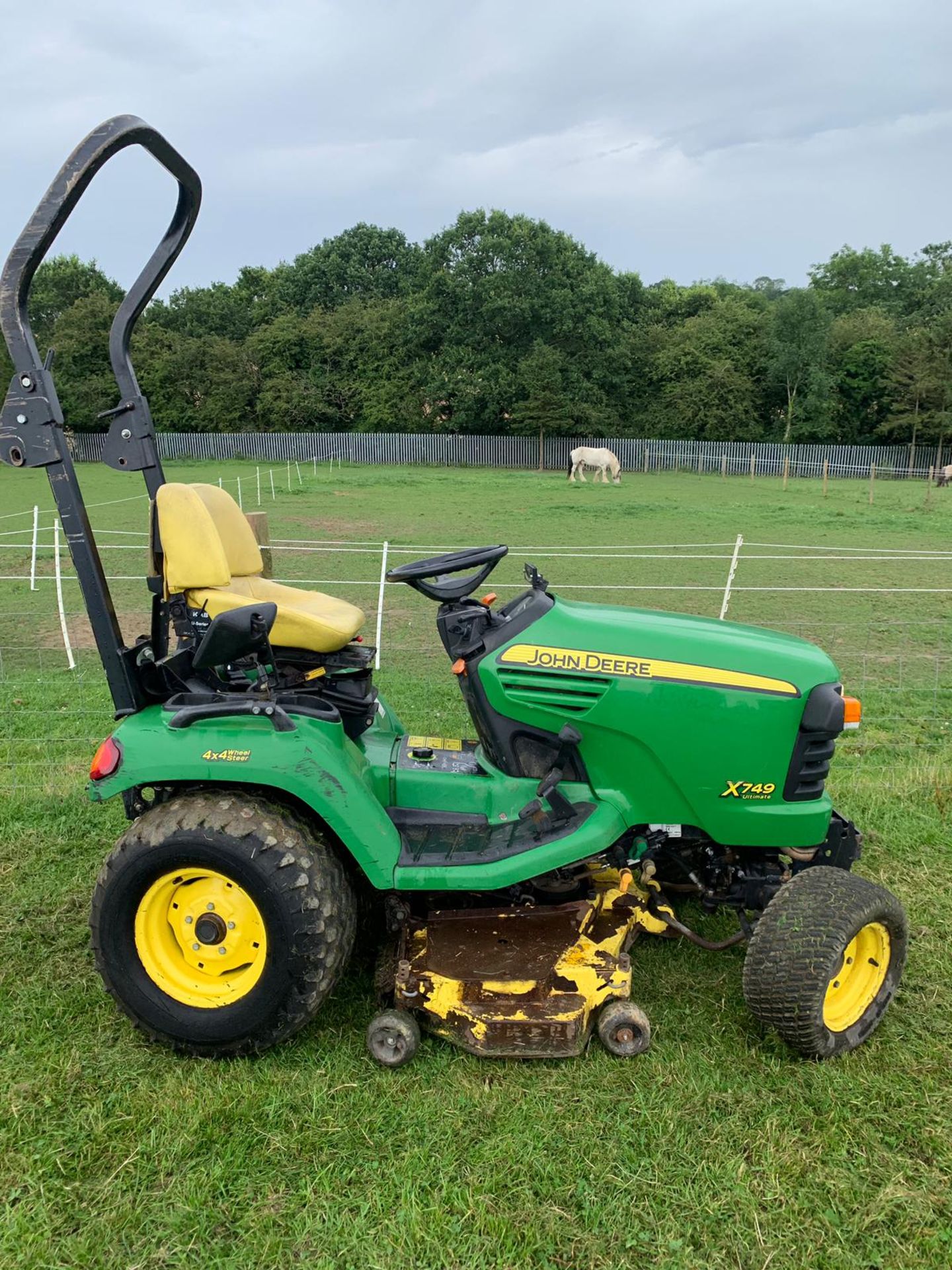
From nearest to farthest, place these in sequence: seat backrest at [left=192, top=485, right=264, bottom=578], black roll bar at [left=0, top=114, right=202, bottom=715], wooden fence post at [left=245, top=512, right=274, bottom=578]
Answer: black roll bar at [left=0, top=114, right=202, bottom=715], seat backrest at [left=192, top=485, right=264, bottom=578], wooden fence post at [left=245, top=512, right=274, bottom=578]

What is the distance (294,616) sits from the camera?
10.3 ft

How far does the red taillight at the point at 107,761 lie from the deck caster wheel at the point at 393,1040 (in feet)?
3.72

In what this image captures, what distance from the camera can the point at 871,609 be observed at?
32.6ft

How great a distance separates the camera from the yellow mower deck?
2.75m

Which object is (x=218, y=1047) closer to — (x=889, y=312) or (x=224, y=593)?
(x=224, y=593)

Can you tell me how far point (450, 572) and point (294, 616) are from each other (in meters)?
0.56

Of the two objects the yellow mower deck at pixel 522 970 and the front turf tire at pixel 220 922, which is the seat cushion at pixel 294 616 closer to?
the front turf tire at pixel 220 922

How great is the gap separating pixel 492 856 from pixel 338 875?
19.1 inches

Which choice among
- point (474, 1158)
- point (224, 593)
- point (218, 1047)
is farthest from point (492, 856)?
point (224, 593)

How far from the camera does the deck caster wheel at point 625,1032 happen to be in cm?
281

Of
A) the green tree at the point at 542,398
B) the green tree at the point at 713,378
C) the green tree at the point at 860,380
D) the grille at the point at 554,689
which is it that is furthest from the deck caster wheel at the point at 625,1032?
the green tree at the point at 860,380

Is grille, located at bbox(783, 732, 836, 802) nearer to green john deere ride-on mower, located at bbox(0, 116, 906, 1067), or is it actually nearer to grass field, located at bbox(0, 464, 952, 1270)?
green john deere ride-on mower, located at bbox(0, 116, 906, 1067)

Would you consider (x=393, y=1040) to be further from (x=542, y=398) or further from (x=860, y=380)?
(x=860, y=380)

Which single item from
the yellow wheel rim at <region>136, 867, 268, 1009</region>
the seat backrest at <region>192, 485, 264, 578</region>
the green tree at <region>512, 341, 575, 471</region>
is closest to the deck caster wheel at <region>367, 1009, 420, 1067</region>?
the yellow wheel rim at <region>136, 867, 268, 1009</region>
